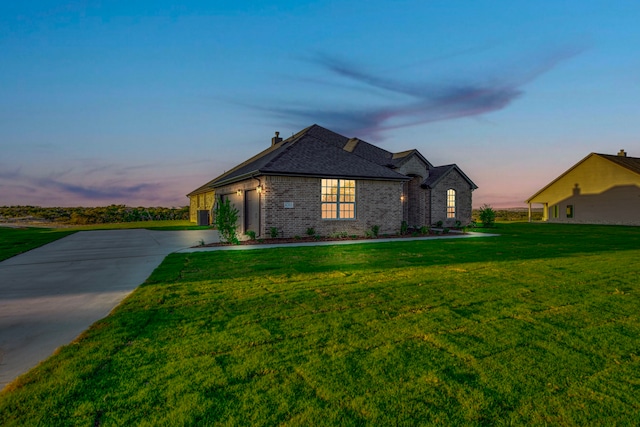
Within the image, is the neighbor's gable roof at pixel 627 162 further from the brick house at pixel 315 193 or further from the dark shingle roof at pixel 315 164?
the brick house at pixel 315 193

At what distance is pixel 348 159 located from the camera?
17.9 m

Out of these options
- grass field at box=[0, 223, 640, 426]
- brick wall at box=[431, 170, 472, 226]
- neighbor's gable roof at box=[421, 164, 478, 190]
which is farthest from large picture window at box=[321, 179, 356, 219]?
brick wall at box=[431, 170, 472, 226]

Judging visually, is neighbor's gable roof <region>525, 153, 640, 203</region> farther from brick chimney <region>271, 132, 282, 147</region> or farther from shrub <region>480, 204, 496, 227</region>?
brick chimney <region>271, 132, 282, 147</region>

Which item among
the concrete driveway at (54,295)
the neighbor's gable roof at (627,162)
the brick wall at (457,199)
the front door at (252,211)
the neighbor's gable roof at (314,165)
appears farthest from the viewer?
the neighbor's gable roof at (627,162)

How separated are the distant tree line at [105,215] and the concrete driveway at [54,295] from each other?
27.0 m

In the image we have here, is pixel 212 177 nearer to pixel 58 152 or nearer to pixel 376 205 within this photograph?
pixel 58 152

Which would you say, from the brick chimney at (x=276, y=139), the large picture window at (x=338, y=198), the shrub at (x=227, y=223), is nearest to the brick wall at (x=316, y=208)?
the large picture window at (x=338, y=198)

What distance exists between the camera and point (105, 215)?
3559 centimetres

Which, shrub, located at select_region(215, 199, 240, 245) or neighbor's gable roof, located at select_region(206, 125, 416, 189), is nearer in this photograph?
shrub, located at select_region(215, 199, 240, 245)

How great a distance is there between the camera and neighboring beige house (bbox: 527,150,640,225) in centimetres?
3134

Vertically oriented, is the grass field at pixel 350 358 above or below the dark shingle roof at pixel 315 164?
below

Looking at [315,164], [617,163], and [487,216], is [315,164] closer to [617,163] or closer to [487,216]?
[487,216]

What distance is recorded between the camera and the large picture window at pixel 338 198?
16156 mm

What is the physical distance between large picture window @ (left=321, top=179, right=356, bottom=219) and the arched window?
12191 millimetres
